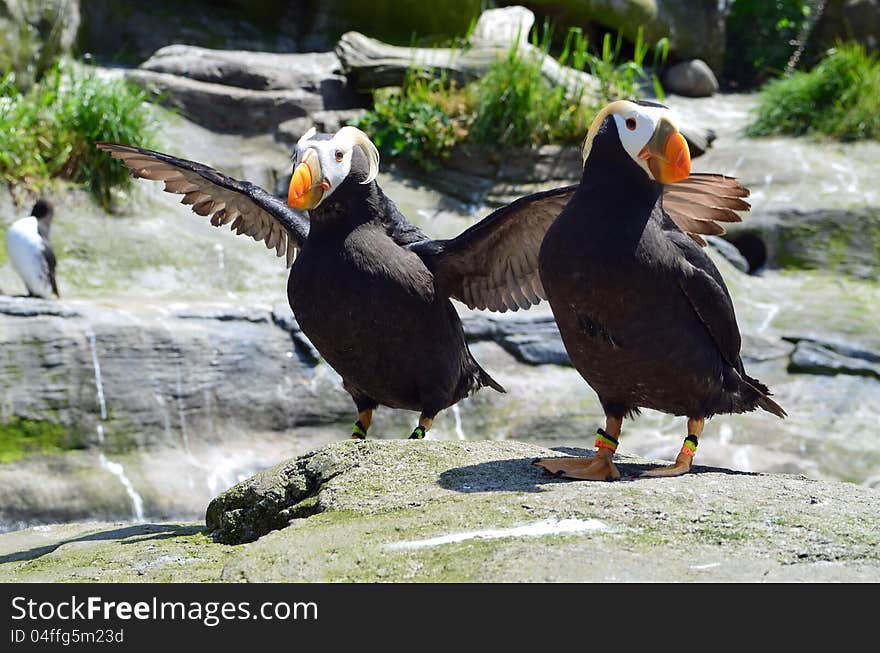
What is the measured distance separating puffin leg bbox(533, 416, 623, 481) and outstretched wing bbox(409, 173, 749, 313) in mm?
1004

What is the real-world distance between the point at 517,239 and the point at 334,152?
1027 mm

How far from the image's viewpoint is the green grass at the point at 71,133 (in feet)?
29.0

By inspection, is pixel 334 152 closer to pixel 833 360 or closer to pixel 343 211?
pixel 343 211

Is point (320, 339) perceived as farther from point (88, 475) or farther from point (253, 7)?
point (253, 7)

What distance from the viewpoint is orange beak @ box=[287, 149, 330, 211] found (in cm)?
425

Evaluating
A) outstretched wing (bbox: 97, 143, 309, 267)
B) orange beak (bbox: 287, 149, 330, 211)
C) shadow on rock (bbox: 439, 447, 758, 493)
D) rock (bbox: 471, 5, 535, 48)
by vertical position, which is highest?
rock (bbox: 471, 5, 535, 48)

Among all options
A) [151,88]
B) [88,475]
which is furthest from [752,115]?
[88,475]

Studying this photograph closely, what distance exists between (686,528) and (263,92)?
320 inches

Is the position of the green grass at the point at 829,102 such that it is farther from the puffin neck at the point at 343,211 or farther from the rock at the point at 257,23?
the puffin neck at the point at 343,211

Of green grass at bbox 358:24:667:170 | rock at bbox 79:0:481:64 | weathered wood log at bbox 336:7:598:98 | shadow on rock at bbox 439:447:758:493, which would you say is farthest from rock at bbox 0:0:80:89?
shadow on rock at bbox 439:447:758:493

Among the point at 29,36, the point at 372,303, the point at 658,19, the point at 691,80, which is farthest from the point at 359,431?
the point at 658,19

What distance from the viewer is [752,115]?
38.9ft

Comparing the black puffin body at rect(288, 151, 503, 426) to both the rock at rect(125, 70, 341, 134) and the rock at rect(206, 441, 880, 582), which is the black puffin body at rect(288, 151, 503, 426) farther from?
the rock at rect(125, 70, 341, 134)

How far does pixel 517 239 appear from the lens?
5.09 meters
